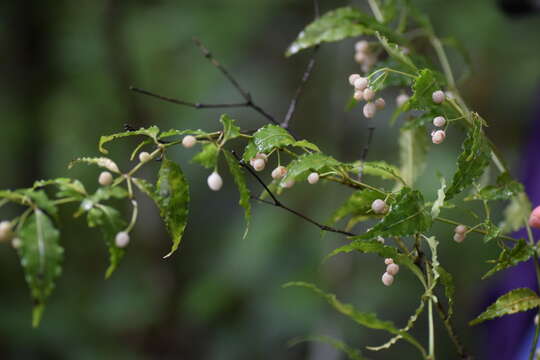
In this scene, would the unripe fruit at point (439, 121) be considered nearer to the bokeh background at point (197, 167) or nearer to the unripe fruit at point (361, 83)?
the unripe fruit at point (361, 83)

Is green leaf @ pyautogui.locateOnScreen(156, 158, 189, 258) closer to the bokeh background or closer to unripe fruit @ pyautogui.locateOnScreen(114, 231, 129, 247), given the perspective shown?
unripe fruit @ pyautogui.locateOnScreen(114, 231, 129, 247)

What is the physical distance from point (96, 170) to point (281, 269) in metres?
0.58

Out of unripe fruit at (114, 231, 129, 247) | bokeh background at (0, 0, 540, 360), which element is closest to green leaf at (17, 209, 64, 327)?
unripe fruit at (114, 231, 129, 247)

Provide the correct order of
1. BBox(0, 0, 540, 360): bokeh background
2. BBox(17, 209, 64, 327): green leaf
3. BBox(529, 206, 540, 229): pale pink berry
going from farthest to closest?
BBox(0, 0, 540, 360): bokeh background, BBox(529, 206, 540, 229): pale pink berry, BBox(17, 209, 64, 327): green leaf

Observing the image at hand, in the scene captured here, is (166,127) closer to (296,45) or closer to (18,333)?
(18,333)

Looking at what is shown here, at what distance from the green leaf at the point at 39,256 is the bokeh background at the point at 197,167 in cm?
110

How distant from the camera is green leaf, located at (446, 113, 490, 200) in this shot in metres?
0.31

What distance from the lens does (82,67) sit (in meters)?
1.69

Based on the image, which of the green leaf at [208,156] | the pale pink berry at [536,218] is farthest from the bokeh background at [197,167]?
the green leaf at [208,156]

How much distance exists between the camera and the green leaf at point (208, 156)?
30 cm

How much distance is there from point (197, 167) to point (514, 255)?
1441mm

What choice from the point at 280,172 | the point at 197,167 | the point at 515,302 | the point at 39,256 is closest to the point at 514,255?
the point at 515,302

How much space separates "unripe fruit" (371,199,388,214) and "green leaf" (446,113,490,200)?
0.12ft

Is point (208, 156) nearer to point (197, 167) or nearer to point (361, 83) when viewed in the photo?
point (361, 83)
